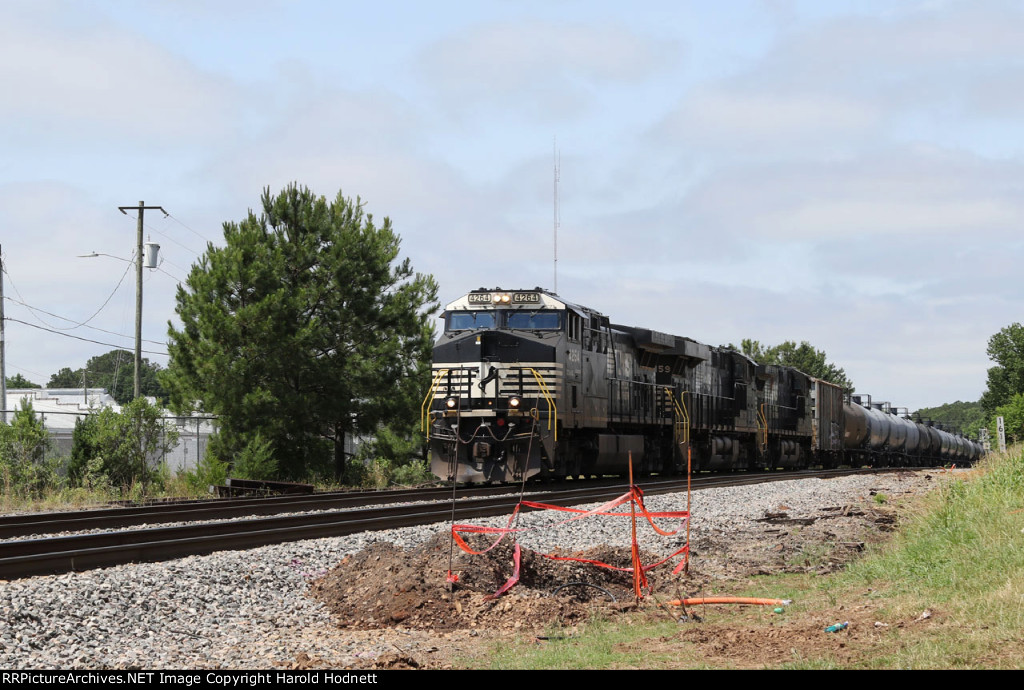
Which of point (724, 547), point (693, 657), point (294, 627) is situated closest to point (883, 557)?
point (724, 547)

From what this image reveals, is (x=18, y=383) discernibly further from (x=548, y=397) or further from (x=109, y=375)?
(x=548, y=397)

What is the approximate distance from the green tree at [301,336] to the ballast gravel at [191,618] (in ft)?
53.5

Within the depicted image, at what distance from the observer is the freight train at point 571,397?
20875 millimetres

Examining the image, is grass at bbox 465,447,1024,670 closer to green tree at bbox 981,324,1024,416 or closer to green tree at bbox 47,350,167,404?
green tree at bbox 47,350,167,404

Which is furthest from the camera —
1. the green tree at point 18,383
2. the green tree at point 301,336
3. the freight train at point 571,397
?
the green tree at point 18,383

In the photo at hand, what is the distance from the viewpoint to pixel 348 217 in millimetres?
29781

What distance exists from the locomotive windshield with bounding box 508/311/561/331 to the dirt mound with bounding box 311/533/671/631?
11.3 metres

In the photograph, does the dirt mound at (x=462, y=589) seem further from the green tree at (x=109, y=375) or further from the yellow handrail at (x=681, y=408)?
the green tree at (x=109, y=375)

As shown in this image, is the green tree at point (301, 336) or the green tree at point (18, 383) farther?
the green tree at point (18, 383)

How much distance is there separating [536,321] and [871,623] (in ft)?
48.5

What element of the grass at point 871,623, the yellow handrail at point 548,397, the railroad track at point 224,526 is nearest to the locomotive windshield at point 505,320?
the yellow handrail at point 548,397

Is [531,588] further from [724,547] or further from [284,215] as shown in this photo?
[284,215]

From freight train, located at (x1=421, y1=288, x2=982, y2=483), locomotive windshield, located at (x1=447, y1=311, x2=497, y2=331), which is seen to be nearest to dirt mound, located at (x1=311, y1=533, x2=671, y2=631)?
freight train, located at (x1=421, y1=288, x2=982, y2=483)

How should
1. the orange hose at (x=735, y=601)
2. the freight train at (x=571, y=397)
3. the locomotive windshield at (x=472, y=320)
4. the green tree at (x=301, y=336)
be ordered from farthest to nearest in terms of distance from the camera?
the green tree at (x=301, y=336)
the locomotive windshield at (x=472, y=320)
the freight train at (x=571, y=397)
the orange hose at (x=735, y=601)
